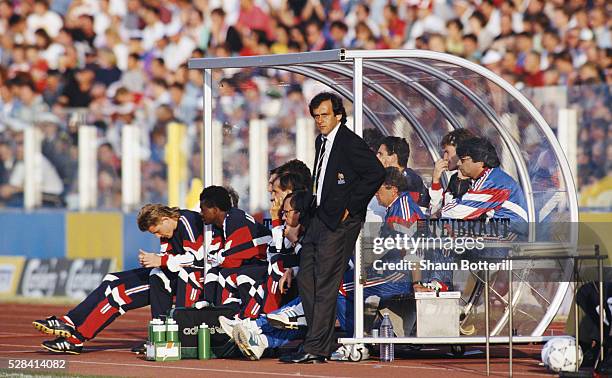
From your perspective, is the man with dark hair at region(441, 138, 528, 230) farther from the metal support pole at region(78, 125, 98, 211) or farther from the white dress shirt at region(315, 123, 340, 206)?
the metal support pole at region(78, 125, 98, 211)

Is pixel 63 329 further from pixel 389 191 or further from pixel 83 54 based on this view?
pixel 83 54

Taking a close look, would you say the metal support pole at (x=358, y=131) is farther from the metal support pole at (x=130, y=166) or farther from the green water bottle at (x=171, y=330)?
the metal support pole at (x=130, y=166)

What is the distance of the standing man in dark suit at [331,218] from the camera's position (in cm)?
991

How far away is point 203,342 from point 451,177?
2460 millimetres

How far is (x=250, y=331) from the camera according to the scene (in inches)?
408

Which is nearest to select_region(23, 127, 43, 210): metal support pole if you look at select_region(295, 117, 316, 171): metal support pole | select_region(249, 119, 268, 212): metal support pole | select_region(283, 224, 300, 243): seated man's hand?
select_region(295, 117, 316, 171): metal support pole

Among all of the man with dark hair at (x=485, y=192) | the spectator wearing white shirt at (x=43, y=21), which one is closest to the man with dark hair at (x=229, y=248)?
the man with dark hair at (x=485, y=192)

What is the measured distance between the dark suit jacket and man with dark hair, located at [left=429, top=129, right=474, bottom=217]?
820mm

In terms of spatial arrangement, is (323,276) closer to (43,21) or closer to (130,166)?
(130,166)

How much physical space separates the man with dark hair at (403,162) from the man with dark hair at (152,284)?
1.90m

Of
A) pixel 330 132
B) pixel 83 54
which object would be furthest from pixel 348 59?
pixel 83 54

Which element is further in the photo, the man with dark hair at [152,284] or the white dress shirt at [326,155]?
the man with dark hair at [152,284]

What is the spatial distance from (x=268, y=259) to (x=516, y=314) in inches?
83.7

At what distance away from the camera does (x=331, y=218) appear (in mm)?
9914
